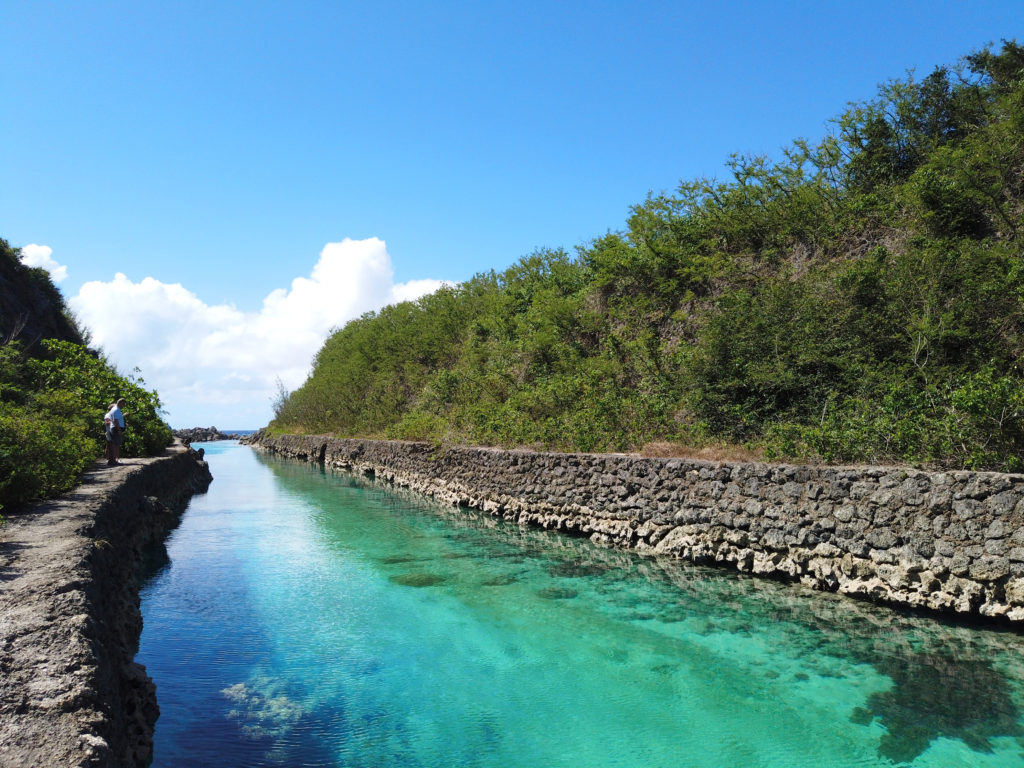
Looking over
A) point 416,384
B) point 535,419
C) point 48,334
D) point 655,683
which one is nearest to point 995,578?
point 655,683

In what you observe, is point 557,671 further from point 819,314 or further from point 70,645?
point 819,314

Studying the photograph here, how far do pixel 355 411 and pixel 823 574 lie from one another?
3204 centimetres

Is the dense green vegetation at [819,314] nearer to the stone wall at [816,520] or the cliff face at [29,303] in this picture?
the stone wall at [816,520]

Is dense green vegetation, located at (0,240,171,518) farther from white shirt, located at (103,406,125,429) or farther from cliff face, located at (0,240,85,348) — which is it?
white shirt, located at (103,406,125,429)

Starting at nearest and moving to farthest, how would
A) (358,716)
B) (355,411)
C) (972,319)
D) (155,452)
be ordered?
1. (358,716)
2. (972,319)
3. (155,452)
4. (355,411)

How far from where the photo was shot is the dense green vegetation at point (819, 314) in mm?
10047

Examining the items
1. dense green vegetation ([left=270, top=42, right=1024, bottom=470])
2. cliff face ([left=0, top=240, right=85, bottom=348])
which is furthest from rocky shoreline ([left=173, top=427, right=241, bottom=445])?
dense green vegetation ([left=270, top=42, right=1024, bottom=470])

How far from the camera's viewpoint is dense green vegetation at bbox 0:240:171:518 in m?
8.59

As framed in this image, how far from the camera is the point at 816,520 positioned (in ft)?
30.1

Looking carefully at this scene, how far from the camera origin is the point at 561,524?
14391mm

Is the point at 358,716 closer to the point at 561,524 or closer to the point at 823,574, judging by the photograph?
the point at 823,574

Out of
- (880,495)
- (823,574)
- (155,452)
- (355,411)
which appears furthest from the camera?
(355,411)

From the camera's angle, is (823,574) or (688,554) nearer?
(823,574)

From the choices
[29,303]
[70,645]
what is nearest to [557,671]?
[70,645]
